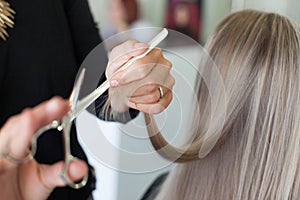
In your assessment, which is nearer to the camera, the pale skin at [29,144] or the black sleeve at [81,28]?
the pale skin at [29,144]

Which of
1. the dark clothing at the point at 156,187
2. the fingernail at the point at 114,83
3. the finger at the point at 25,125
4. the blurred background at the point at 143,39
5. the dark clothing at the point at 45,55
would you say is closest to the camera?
the finger at the point at 25,125

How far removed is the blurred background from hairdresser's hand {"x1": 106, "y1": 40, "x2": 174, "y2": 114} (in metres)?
0.04

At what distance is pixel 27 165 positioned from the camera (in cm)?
42

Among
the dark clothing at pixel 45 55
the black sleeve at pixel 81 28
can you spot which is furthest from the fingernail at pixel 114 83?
the black sleeve at pixel 81 28

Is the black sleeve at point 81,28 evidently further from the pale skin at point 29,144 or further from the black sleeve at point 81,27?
the pale skin at point 29,144

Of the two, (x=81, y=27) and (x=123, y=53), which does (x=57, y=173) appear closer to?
(x=123, y=53)

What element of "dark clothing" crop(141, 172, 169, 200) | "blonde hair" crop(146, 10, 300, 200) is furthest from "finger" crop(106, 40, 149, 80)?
"dark clothing" crop(141, 172, 169, 200)

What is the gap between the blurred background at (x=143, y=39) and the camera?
694 millimetres

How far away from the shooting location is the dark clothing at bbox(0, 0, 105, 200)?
823 millimetres

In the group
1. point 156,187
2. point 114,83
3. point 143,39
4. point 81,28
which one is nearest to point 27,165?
point 114,83

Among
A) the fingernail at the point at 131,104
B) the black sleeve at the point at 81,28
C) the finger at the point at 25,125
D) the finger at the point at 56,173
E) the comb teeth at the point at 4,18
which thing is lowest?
the black sleeve at the point at 81,28

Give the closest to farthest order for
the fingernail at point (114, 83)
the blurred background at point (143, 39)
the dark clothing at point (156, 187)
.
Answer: the fingernail at point (114, 83) < the blurred background at point (143, 39) < the dark clothing at point (156, 187)

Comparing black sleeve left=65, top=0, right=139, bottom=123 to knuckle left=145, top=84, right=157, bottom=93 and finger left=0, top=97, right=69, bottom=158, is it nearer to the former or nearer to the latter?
knuckle left=145, top=84, right=157, bottom=93

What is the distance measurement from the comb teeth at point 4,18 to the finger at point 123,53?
235 mm
